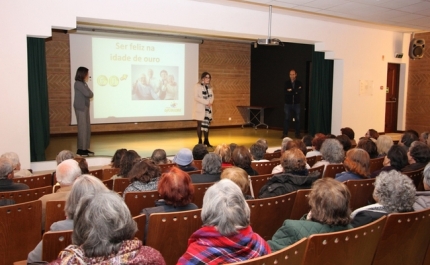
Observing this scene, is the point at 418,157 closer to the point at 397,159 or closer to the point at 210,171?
the point at 397,159

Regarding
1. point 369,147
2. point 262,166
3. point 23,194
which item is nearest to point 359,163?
point 262,166

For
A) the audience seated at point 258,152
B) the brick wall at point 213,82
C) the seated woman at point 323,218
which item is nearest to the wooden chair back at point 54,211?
the seated woman at point 323,218

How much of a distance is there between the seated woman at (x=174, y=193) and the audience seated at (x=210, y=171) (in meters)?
0.98

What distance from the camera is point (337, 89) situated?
952cm

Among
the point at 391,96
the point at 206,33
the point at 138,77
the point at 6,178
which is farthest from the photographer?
the point at 391,96

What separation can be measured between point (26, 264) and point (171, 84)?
9473 millimetres

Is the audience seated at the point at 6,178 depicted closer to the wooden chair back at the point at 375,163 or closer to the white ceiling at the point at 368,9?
the wooden chair back at the point at 375,163

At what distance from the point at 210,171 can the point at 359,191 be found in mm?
1236

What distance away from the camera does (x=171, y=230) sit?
7.27 feet

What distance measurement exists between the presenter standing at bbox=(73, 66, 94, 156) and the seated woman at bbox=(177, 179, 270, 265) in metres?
5.72

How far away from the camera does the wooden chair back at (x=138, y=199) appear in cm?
278

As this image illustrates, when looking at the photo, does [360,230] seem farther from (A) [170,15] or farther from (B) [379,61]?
(B) [379,61]

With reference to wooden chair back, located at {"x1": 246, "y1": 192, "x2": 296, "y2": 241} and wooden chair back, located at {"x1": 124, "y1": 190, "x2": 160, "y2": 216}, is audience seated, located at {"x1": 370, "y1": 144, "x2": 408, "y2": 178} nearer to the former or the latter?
wooden chair back, located at {"x1": 246, "y1": 192, "x2": 296, "y2": 241}

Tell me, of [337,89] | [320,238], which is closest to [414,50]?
[337,89]
